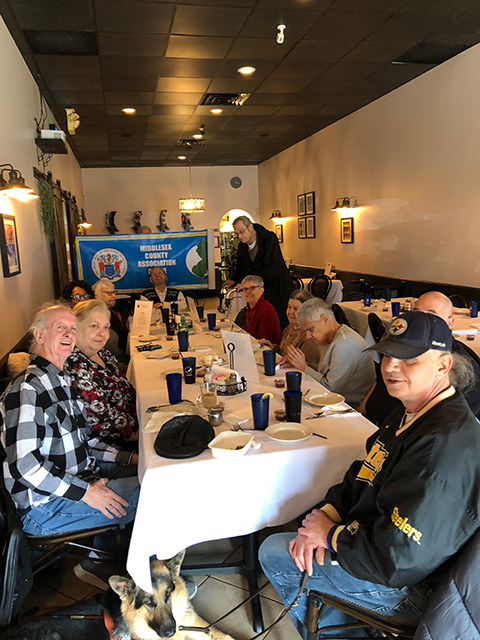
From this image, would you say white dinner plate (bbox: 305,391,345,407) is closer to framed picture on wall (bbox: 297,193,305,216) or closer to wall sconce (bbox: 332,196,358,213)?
wall sconce (bbox: 332,196,358,213)

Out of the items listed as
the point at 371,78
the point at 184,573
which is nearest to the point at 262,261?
the point at 371,78

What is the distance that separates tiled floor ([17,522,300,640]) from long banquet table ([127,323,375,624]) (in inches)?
19.7

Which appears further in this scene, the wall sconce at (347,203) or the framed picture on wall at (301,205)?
the framed picture on wall at (301,205)

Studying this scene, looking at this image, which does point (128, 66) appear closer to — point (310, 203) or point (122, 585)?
point (122, 585)

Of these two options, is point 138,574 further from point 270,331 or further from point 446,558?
point 270,331

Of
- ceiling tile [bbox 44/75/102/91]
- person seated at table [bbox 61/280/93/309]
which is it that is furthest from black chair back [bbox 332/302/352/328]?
ceiling tile [bbox 44/75/102/91]

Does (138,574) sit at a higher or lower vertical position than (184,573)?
higher

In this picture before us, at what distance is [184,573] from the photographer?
2002 millimetres

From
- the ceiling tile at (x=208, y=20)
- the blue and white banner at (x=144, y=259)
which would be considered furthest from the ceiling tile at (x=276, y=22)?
the blue and white banner at (x=144, y=259)

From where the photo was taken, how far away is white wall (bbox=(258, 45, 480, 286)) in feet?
16.8

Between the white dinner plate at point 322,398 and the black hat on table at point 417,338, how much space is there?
778 mm

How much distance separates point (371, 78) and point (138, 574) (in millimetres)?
6032

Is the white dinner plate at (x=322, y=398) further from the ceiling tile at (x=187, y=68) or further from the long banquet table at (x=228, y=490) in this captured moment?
the ceiling tile at (x=187, y=68)

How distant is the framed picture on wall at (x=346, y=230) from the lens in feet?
25.7
